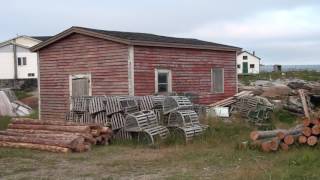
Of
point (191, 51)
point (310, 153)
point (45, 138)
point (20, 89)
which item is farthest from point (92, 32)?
point (20, 89)

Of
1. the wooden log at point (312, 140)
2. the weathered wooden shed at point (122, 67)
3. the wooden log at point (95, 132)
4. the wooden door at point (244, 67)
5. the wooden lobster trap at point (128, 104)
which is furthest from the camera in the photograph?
the wooden door at point (244, 67)

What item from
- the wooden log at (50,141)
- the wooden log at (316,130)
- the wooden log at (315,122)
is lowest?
the wooden log at (50,141)

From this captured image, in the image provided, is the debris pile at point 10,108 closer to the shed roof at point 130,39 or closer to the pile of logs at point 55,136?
the shed roof at point 130,39

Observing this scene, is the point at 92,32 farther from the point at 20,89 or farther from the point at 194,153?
→ the point at 20,89

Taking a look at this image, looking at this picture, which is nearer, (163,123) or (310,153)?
(310,153)

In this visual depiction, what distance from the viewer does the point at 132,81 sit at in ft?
64.2

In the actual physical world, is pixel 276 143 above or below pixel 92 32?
below

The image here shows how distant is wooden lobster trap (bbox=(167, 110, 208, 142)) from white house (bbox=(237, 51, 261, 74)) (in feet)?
235

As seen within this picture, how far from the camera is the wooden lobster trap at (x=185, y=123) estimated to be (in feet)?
54.0

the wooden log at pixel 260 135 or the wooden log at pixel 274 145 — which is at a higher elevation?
the wooden log at pixel 260 135

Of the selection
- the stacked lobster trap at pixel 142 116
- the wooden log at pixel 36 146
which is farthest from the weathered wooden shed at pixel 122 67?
the wooden log at pixel 36 146

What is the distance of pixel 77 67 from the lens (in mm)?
21422

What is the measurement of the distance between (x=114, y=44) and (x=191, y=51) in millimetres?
3890

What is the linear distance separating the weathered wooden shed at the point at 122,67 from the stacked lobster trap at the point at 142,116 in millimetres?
2142
